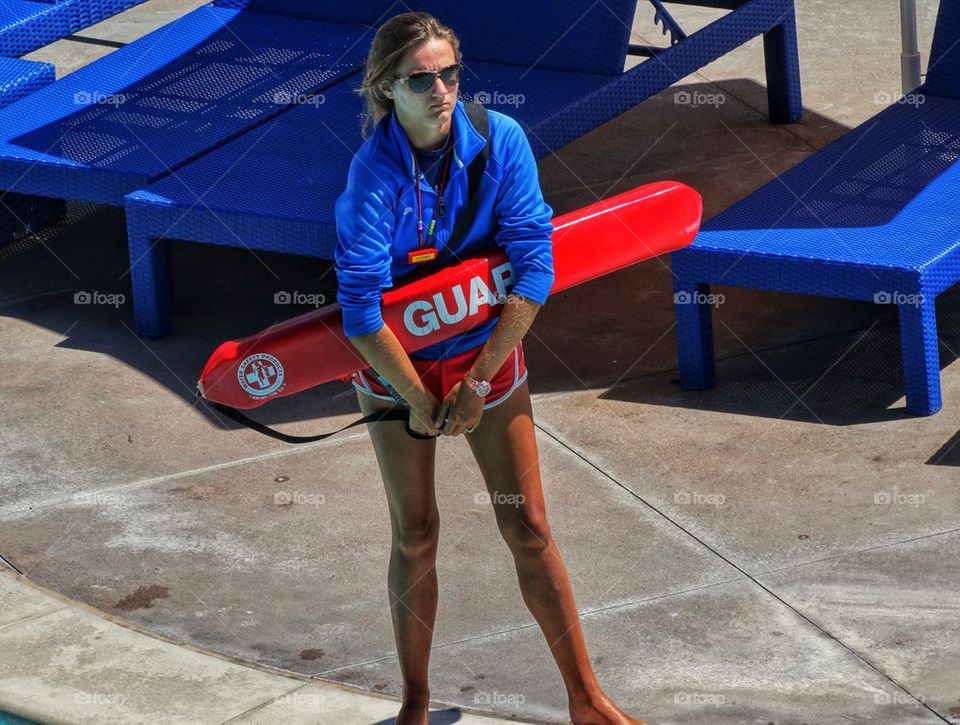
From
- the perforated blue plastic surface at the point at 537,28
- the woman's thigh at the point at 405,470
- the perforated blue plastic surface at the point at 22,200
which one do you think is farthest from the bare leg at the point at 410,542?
the perforated blue plastic surface at the point at 22,200

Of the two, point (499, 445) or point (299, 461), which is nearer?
point (499, 445)

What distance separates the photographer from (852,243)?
569cm

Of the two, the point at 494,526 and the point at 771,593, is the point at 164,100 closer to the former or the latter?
the point at 494,526

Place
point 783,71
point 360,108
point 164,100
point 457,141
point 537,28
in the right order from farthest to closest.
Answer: point 783,71, point 537,28, point 164,100, point 360,108, point 457,141

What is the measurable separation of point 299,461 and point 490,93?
2.34 m

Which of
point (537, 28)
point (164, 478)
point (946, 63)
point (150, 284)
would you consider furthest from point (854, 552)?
point (537, 28)

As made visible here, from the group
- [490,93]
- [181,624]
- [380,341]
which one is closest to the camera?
[380,341]

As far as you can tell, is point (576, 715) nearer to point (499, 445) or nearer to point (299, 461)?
point (499, 445)

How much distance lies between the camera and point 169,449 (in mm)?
5664

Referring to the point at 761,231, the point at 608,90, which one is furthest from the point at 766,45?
the point at 761,231

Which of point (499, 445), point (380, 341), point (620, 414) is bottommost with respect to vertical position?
point (620, 414)

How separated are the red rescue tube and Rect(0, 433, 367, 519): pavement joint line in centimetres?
164

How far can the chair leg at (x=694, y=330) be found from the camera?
19.1 feet

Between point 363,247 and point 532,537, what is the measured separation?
781 millimetres
